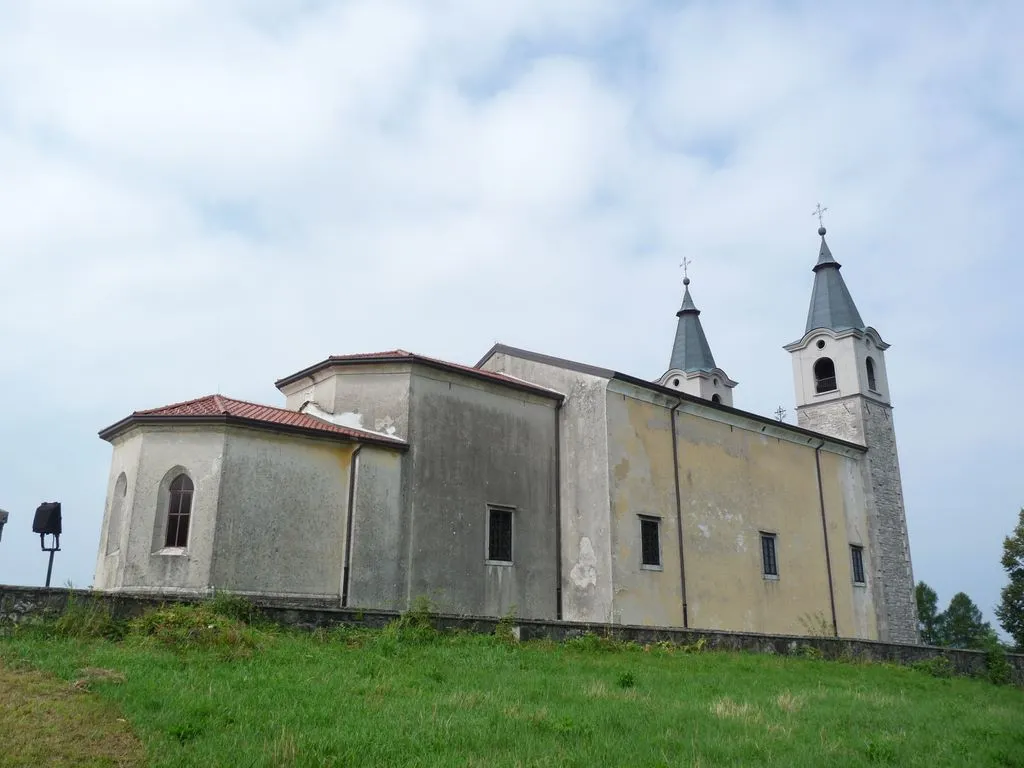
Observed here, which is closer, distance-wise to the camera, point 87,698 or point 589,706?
point 87,698

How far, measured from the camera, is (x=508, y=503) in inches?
834

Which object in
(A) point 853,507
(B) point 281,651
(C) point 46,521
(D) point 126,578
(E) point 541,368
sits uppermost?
(E) point 541,368

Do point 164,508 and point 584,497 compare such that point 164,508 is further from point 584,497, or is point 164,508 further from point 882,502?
point 882,502

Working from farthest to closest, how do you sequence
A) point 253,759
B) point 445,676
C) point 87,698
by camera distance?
point 445,676, point 87,698, point 253,759

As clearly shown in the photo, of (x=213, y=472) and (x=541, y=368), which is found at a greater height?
(x=541, y=368)

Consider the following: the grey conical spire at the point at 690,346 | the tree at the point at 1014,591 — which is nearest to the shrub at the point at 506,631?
the grey conical spire at the point at 690,346

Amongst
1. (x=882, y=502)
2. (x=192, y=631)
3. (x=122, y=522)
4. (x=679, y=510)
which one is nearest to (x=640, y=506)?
(x=679, y=510)

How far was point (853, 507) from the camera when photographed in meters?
30.2

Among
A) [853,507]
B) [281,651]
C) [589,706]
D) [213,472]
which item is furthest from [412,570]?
[853,507]

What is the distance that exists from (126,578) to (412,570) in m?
5.75

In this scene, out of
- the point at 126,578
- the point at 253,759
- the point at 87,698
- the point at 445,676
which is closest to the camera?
the point at 253,759

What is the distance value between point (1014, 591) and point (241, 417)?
41059mm

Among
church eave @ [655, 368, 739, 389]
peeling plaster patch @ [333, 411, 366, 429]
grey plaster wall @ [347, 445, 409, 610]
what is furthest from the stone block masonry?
church eave @ [655, 368, 739, 389]

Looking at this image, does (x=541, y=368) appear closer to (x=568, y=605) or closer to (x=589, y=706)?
(x=568, y=605)
